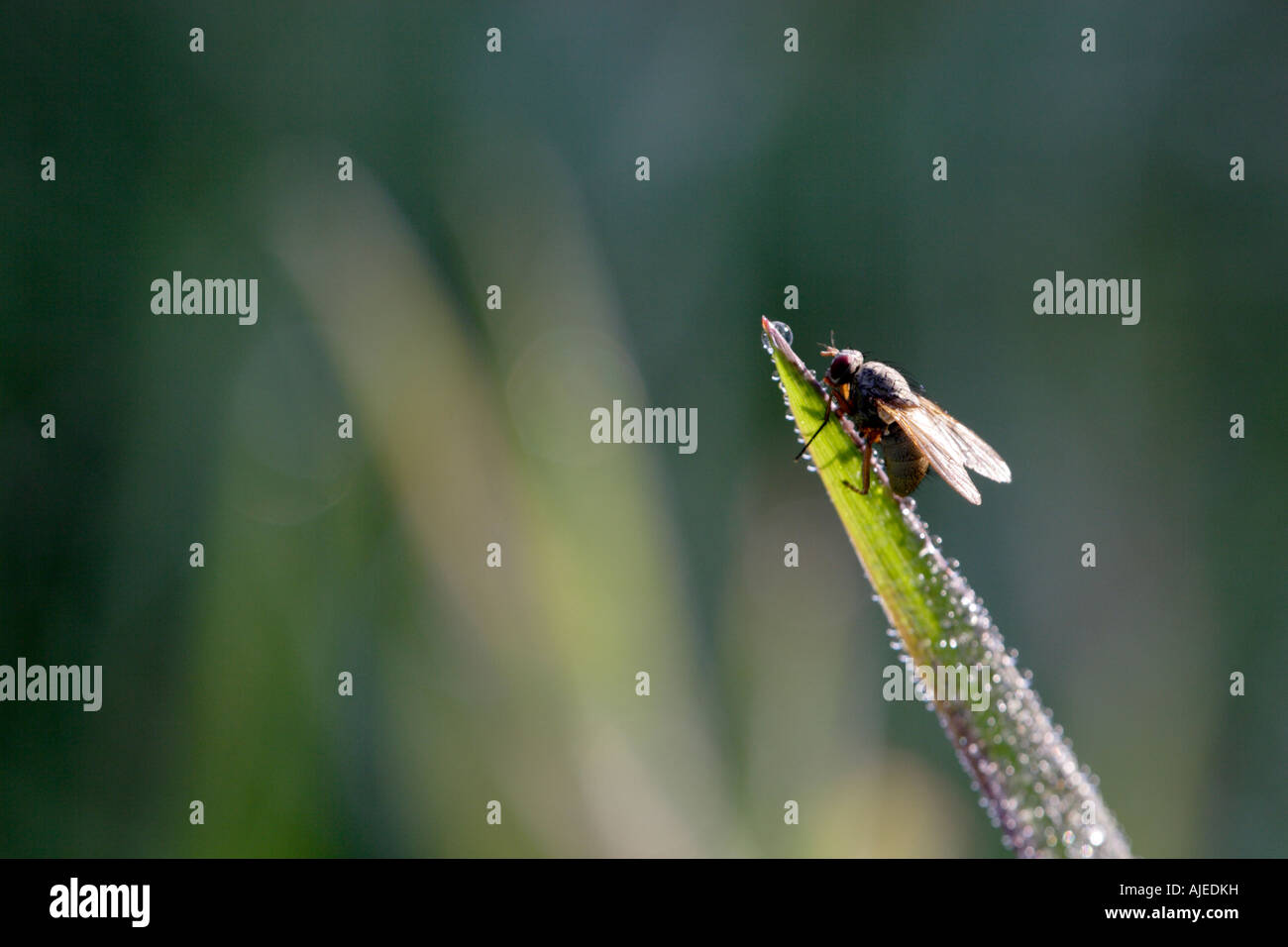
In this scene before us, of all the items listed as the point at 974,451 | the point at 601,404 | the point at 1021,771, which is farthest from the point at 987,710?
the point at 601,404

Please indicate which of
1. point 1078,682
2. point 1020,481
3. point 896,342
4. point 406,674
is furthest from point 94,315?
point 1078,682

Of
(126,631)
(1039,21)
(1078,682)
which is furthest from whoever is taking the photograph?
(1039,21)

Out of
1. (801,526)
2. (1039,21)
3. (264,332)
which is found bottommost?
(801,526)

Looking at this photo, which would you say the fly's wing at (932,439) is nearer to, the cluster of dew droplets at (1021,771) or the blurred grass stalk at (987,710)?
the blurred grass stalk at (987,710)

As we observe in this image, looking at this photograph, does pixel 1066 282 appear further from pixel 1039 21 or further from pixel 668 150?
pixel 668 150

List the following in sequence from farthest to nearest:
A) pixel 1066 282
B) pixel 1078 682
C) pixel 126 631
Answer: pixel 1066 282, pixel 1078 682, pixel 126 631

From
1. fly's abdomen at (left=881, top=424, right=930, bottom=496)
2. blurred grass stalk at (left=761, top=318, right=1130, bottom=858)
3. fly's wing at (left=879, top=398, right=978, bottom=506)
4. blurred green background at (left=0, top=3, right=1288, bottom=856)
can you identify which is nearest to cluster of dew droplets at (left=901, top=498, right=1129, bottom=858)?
blurred grass stalk at (left=761, top=318, right=1130, bottom=858)

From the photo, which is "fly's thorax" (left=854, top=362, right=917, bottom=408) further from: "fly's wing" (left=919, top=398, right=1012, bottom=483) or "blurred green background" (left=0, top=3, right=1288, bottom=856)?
"blurred green background" (left=0, top=3, right=1288, bottom=856)
